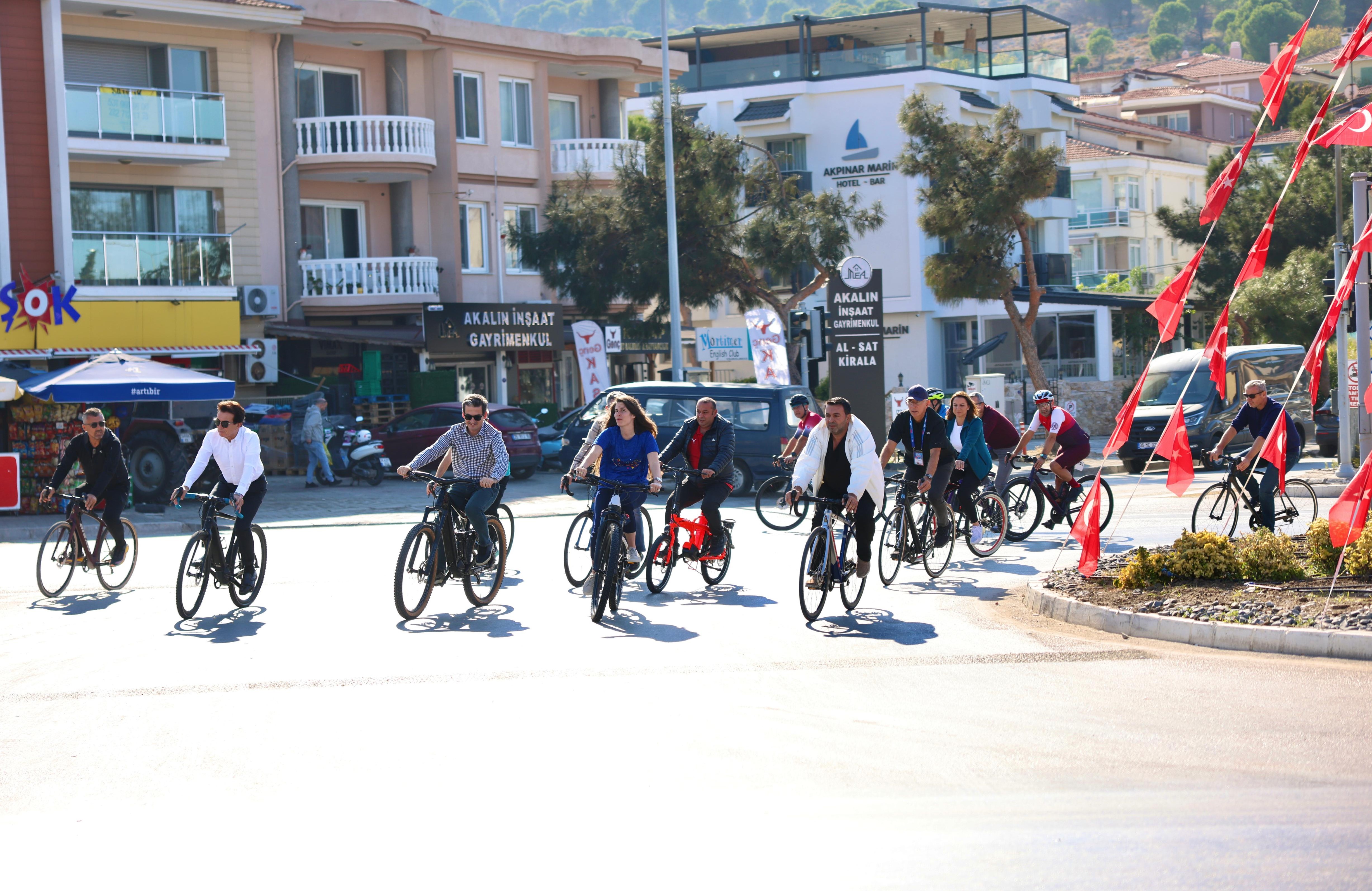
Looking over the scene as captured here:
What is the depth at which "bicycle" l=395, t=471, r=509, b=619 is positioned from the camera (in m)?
11.1

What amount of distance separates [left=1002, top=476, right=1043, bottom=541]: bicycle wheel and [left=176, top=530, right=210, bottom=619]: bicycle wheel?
8249mm

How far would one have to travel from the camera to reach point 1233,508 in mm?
14617

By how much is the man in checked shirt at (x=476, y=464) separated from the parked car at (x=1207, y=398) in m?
17.2

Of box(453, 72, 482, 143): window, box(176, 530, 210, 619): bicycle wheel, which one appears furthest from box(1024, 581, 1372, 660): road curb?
box(453, 72, 482, 143): window

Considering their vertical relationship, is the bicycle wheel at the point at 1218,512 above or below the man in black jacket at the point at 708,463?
below

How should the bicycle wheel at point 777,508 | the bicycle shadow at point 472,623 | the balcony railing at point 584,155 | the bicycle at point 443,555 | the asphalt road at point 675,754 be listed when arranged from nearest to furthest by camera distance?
the asphalt road at point 675,754, the bicycle shadow at point 472,623, the bicycle at point 443,555, the bicycle wheel at point 777,508, the balcony railing at point 584,155

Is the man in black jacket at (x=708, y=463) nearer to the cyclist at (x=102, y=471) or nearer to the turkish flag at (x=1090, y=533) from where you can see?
the turkish flag at (x=1090, y=533)

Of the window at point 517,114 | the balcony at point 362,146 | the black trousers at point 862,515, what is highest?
the window at point 517,114

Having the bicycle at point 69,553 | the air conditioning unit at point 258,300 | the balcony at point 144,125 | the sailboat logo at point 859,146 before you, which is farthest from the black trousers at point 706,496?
the sailboat logo at point 859,146

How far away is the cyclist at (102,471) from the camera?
13703 millimetres

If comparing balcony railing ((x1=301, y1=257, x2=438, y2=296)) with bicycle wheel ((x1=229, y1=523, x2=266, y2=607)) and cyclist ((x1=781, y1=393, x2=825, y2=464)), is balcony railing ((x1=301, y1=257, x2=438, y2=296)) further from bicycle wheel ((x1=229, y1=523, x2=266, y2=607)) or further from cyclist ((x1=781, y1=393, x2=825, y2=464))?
bicycle wheel ((x1=229, y1=523, x2=266, y2=607))

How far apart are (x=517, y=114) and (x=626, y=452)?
87.6 ft

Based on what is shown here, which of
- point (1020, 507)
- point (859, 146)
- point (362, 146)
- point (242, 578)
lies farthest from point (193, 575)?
point (859, 146)

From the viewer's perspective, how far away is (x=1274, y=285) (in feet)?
134
